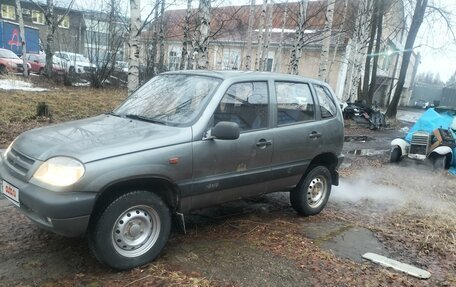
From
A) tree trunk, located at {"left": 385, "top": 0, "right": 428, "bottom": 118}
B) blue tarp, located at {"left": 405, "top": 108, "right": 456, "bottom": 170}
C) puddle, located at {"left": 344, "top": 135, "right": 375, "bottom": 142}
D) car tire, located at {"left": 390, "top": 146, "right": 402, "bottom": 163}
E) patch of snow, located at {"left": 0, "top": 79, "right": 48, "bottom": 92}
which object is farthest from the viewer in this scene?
A: tree trunk, located at {"left": 385, "top": 0, "right": 428, "bottom": 118}

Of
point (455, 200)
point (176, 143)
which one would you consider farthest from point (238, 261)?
point (455, 200)

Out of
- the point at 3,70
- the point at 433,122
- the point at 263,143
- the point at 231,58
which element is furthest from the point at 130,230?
the point at 231,58

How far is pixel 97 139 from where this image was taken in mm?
3578

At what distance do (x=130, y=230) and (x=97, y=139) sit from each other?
875mm

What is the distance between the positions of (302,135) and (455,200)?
3.83 metres

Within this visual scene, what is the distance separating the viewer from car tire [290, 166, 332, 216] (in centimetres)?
534

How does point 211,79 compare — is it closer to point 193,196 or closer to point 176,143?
point 176,143

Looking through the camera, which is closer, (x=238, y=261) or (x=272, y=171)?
(x=238, y=261)

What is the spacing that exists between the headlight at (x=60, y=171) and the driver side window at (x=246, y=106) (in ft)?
4.84

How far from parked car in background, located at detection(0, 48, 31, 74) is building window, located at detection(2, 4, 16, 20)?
25.0 metres

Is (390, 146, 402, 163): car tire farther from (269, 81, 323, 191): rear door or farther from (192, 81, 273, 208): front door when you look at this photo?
(192, 81, 273, 208): front door

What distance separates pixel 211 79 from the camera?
446 cm

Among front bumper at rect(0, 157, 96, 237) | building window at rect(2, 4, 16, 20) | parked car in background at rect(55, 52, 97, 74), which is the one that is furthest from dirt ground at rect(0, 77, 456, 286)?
building window at rect(2, 4, 16, 20)

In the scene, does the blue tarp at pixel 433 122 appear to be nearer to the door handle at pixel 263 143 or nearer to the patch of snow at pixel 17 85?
the door handle at pixel 263 143
